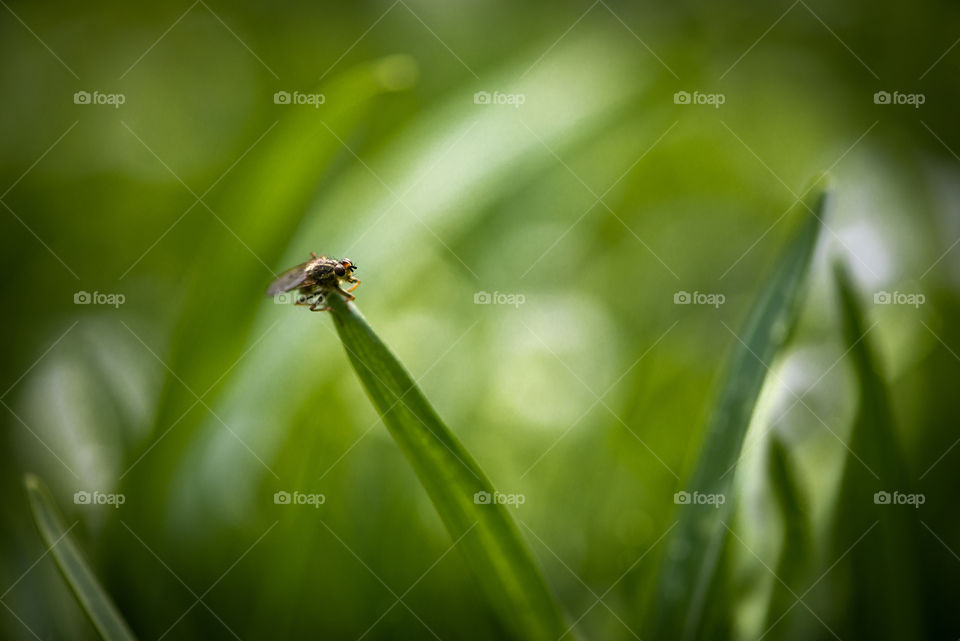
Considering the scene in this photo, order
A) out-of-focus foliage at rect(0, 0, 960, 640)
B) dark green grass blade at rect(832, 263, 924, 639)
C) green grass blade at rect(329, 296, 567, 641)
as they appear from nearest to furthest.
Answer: green grass blade at rect(329, 296, 567, 641) < dark green grass blade at rect(832, 263, 924, 639) < out-of-focus foliage at rect(0, 0, 960, 640)

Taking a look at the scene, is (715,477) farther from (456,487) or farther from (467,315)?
(467,315)

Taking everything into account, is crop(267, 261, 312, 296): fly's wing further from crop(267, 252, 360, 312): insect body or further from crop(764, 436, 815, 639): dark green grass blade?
crop(764, 436, 815, 639): dark green grass blade

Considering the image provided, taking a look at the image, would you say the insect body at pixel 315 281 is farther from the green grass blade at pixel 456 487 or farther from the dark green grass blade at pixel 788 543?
the dark green grass blade at pixel 788 543

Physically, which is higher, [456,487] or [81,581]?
[456,487]

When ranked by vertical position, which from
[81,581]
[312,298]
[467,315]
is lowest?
[81,581]

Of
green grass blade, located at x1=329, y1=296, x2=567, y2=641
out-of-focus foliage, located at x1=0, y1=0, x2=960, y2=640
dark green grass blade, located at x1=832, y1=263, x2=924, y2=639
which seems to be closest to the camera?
green grass blade, located at x1=329, y1=296, x2=567, y2=641

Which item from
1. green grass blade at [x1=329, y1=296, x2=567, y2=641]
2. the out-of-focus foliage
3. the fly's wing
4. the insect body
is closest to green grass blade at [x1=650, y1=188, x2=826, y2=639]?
the out-of-focus foliage

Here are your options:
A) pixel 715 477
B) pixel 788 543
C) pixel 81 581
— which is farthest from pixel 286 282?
pixel 788 543

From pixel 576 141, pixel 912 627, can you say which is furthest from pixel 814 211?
pixel 576 141
